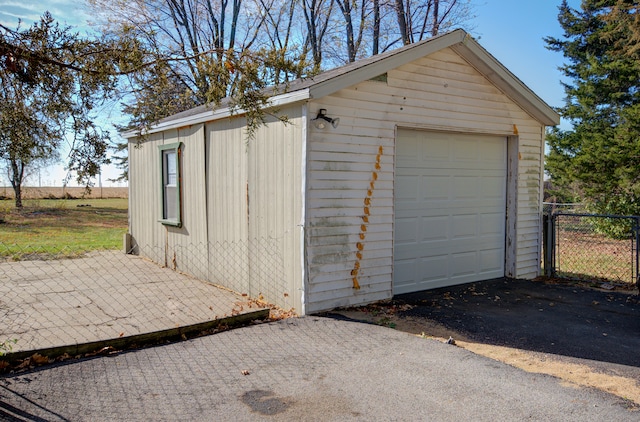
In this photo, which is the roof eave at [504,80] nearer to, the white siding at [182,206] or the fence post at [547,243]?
the fence post at [547,243]

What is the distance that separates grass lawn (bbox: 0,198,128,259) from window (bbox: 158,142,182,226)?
2693 mm

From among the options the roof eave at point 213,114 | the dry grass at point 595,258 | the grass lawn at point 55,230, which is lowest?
the dry grass at point 595,258

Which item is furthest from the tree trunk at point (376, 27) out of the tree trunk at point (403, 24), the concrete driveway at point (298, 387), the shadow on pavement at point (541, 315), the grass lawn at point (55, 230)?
the concrete driveway at point (298, 387)

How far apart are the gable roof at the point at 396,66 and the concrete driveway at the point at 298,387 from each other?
269 centimetres

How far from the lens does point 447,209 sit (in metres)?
7.59

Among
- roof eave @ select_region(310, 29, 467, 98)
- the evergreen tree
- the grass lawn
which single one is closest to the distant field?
the grass lawn

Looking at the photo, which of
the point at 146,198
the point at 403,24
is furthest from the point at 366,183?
the point at 403,24

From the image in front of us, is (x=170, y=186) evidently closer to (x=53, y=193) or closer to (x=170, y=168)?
(x=170, y=168)

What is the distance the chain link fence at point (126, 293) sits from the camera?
16.1 feet

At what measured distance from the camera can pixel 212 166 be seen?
7.68 m

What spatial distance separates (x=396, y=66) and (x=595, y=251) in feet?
30.1

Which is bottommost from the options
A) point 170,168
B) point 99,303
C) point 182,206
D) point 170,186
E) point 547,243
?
point 99,303

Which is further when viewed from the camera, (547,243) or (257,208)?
(547,243)

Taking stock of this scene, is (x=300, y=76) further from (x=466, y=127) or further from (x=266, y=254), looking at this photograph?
(x=466, y=127)
